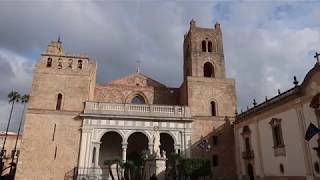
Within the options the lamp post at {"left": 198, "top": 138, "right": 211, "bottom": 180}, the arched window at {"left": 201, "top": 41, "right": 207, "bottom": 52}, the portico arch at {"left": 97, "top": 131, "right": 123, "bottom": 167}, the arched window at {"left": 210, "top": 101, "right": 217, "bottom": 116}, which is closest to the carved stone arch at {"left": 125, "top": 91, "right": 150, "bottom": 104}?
the portico arch at {"left": 97, "top": 131, "right": 123, "bottom": 167}

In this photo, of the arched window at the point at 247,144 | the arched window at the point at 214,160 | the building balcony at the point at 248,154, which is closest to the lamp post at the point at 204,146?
the arched window at the point at 214,160

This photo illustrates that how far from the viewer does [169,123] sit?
2466cm

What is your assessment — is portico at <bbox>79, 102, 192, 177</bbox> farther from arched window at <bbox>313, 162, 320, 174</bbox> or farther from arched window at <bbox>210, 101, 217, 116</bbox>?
arched window at <bbox>313, 162, 320, 174</bbox>

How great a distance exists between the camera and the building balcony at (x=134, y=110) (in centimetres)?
2386

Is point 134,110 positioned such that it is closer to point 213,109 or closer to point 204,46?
point 213,109

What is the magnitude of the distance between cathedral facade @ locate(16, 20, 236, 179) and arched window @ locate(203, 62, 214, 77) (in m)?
0.29

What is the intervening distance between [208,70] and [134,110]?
10445mm

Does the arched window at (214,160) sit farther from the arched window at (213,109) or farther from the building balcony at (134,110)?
the building balcony at (134,110)

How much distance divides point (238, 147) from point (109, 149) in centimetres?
1175

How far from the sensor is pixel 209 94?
26781mm

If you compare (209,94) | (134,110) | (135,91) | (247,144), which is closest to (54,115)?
(134,110)

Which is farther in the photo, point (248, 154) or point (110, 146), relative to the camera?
point (110, 146)

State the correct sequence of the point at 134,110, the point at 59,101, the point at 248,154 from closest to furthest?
1. the point at 248,154
2. the point at 59,101
3. the point at 134,110

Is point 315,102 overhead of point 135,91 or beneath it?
beneath
